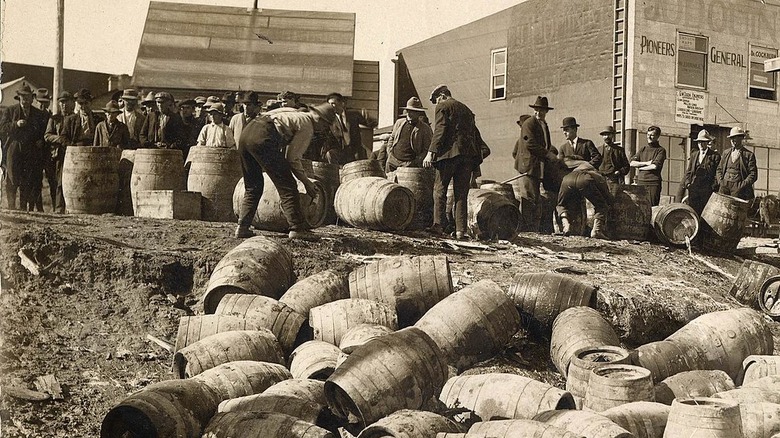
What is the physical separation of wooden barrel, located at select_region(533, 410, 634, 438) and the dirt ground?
2279 millimetres

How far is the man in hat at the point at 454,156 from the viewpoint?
11273 millimetres

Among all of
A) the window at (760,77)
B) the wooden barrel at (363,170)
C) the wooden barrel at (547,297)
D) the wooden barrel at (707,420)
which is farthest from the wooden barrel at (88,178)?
the window at (760,77)

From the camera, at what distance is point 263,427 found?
5117 millimetres

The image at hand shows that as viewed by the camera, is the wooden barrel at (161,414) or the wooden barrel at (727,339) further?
the wooden barrel at (727,339)

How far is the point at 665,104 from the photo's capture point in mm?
20656

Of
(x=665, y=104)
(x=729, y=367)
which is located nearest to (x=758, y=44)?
(x=665, y=104)

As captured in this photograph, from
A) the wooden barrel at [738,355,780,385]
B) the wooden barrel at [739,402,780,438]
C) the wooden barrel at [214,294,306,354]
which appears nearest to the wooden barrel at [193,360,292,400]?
the wooden barrel at [214,294,306,354]

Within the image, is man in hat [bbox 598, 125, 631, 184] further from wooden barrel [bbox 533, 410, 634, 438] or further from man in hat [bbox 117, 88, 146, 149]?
wooden barrel [bbox 533, 410, 634, 438]

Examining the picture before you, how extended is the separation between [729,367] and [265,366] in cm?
430

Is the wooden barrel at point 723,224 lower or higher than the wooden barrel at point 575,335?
higher

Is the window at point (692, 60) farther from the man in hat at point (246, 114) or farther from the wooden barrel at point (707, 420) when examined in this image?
the wooden barrel at point (707, 420)

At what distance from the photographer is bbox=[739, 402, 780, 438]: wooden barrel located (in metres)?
5.66

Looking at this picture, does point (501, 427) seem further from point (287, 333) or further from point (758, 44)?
point (758, 44)

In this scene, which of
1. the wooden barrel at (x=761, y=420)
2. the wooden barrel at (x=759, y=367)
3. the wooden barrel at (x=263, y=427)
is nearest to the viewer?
the wooden barrel at (x=263, y=427)
